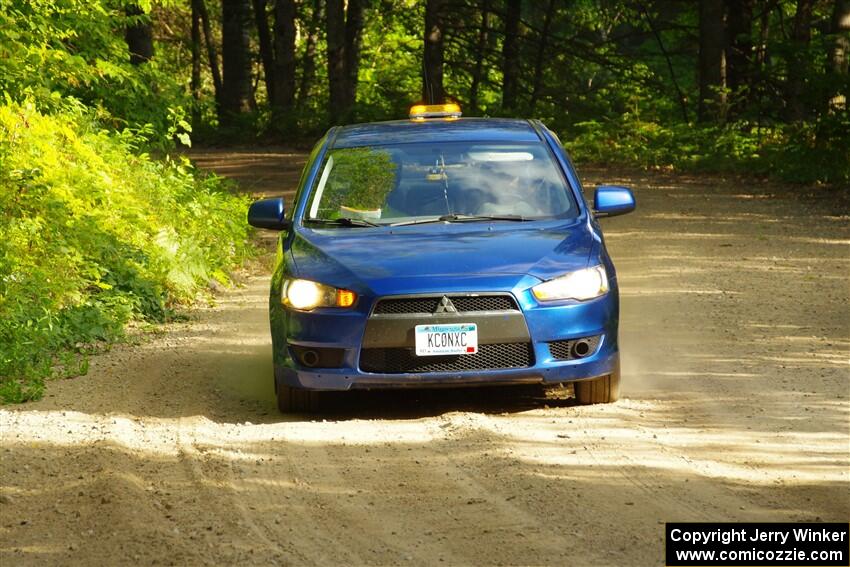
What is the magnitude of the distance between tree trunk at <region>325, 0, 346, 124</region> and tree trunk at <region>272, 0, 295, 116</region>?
6.62 feet

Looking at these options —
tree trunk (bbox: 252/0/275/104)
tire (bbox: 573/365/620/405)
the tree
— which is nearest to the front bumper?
tire (bbox: 573/365/620/405)

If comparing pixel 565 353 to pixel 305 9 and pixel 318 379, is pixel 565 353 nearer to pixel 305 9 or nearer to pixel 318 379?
pixel 318 379

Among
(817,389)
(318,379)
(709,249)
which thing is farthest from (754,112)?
(318,379)

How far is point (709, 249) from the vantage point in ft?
55.0

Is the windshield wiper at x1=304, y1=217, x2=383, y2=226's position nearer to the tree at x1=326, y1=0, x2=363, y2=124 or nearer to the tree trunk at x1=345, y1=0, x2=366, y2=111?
the tree at x1=326, y1=0, x2=363, y2=124

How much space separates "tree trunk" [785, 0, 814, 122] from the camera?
902 inches

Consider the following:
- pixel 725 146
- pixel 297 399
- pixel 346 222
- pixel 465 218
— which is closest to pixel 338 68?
pixel 725 146

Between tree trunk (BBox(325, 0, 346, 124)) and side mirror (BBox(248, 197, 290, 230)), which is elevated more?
side mirror (BBox(248, 197, 290, 230))

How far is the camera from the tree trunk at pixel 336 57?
3325cm

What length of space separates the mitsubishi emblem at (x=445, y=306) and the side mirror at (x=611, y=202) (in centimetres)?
179

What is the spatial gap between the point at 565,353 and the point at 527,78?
1118 inches

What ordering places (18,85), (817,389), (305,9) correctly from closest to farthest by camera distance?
(817,389)
(18,85)
(305,9)

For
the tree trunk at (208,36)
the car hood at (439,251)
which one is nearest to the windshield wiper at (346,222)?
the car hood at (439,251)

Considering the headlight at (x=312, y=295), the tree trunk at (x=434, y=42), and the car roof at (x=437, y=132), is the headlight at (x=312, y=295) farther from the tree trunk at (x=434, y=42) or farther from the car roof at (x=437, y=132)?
the tree trunk at (x=434, y=42)
